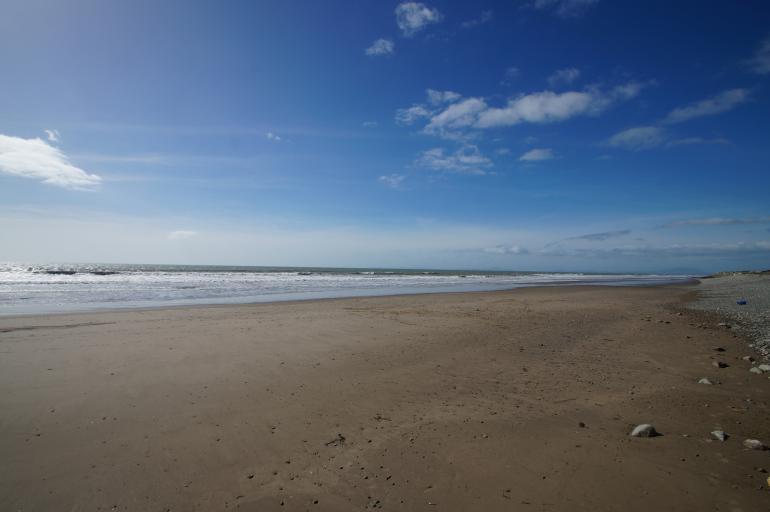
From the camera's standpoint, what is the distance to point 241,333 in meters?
10.7

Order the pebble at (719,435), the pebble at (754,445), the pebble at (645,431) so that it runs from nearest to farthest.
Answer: the pebble at (754,445) → the pebble at (719,435) → the pebble at (645,431)

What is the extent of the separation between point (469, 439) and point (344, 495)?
1756 millimetres

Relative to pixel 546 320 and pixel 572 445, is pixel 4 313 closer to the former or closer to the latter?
pixel 572 445

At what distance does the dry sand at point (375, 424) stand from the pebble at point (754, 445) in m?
0.11

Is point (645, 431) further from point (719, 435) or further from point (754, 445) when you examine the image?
point (754, 445)

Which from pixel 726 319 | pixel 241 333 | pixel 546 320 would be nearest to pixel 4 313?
pixel 241 333

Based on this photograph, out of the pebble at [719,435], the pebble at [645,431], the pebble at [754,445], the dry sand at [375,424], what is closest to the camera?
the dry sand at [375,424]

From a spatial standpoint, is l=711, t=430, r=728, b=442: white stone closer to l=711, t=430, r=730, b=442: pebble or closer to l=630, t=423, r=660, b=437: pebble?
l=711, t=430, r=730, b=442: pebble

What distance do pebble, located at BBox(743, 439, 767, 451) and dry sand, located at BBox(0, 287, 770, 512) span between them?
11 centimetres

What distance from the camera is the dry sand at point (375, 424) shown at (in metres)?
3.48

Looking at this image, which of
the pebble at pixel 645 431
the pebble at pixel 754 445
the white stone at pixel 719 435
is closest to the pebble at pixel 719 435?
the white stone at pixel 719 435

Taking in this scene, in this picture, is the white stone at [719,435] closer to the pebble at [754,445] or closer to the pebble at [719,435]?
the pebble at [719,435]

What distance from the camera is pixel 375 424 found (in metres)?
4.88

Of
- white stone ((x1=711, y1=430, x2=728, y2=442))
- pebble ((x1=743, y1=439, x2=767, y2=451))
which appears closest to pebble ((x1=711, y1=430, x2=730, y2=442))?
white stone ((x1=711, y1=430, x2=728, y2=442))
